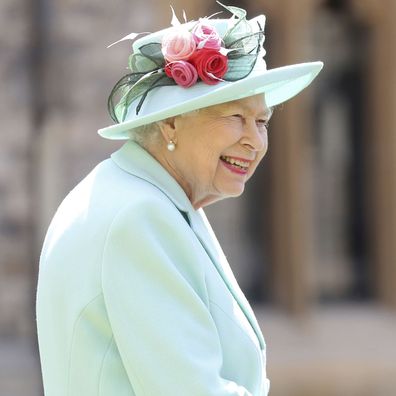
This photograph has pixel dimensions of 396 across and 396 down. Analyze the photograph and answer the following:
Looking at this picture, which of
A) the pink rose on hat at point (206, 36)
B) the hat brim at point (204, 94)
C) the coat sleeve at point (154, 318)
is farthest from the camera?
the pink rose on hat at point (206, 36)

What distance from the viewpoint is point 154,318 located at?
209 cm

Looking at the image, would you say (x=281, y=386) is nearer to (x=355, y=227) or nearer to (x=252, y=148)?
(x=355, y=227)

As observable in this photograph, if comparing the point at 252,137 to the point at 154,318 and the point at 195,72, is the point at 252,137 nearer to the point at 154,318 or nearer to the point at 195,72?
the point at 195,72

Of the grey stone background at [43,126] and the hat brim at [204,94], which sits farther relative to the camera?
the grey stone background at [43,126]

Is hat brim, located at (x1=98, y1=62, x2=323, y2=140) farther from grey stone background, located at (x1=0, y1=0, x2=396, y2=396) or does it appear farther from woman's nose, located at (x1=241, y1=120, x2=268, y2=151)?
grey stone background, located at (x1=0, y1=0, x2=396, y2=396)

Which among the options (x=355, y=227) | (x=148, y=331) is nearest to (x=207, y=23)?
(x=148, y=331)

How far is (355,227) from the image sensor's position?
273 inches

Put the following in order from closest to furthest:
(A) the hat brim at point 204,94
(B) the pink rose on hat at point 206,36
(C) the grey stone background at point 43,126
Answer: (A) the hat brim at point 204,94 < (B) the pink rose on hat at point 206,36 < (C) the grey stone background at point 43,126

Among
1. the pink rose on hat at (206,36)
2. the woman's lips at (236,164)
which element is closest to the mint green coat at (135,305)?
the woman's lips at (236,164)

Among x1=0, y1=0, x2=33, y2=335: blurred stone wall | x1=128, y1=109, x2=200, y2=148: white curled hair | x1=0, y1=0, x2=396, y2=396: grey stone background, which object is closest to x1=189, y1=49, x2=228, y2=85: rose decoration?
x1=128, y1=109, x2=200, y2=148: white curled hair

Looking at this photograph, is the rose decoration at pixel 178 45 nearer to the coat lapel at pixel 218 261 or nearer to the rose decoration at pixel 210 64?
the rose decoration at pixel 210 64

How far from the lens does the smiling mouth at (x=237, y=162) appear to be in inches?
91.9

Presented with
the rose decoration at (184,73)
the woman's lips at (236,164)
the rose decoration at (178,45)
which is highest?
the rose decoration at (178,45)

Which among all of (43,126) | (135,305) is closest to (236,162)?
(135,305)
